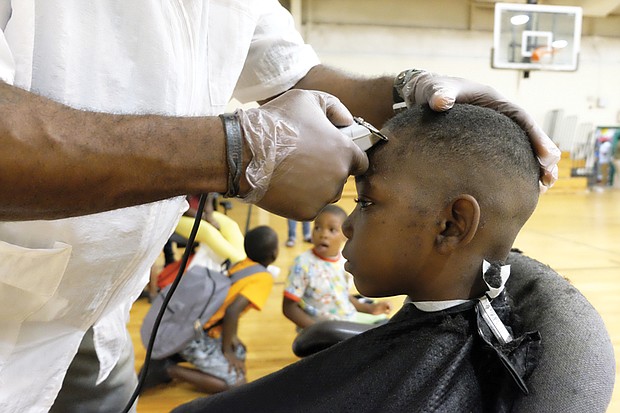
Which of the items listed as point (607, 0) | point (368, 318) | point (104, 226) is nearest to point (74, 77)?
point (104, 226)

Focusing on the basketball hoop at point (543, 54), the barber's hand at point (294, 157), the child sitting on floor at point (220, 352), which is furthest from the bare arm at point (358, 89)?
the basketball hoop at point (543, 54)

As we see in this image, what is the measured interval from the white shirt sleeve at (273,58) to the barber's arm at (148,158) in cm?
46

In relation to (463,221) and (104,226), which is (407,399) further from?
(104,226)

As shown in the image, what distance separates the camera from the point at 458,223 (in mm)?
800

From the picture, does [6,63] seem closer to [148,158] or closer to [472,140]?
[148,158]

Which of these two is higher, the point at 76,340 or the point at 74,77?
the point at 74,77

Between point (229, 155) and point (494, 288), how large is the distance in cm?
43

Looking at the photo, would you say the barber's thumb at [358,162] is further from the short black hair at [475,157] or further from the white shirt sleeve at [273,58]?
the white shirt sleeve at [273,58]

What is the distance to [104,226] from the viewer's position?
78 cm

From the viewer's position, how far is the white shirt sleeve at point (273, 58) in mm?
1147

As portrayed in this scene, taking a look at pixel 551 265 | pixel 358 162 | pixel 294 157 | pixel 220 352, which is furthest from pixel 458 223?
pixel 551 265

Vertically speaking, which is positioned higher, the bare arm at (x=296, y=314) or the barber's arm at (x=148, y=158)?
the barber's arm at (x=148, y=158)

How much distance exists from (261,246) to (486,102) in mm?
1675

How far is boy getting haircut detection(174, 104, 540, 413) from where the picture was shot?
779 mm
